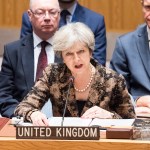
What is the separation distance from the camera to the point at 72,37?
2.88 m

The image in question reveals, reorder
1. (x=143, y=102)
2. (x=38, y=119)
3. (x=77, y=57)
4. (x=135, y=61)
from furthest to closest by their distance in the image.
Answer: (x=135, y=61), (x=143, y=102), (x=77, y=57), (x=38, y=119)

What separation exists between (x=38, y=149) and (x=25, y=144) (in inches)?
2.4

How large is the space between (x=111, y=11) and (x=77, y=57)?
2662mm

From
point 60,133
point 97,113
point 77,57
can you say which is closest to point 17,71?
point 77,57

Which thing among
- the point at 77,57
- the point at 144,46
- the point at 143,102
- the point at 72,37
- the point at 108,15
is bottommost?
the point at 143,102

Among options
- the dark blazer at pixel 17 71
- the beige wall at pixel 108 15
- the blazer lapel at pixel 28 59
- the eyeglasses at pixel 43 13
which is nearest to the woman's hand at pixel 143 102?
the dark blazer at pixel 17 71

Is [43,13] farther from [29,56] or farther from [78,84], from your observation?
[78,84]

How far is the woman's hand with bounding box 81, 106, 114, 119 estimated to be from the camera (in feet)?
9.10

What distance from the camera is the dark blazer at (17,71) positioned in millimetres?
3670

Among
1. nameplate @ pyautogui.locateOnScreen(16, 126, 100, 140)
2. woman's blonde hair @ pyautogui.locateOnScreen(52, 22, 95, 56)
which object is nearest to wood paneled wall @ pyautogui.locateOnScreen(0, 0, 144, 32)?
woman's blonde hair @ pyautogui.locateOnScreen(52, 22, 95, 56)

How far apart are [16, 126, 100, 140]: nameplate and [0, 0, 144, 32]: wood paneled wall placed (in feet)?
10.9

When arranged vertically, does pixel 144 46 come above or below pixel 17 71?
above

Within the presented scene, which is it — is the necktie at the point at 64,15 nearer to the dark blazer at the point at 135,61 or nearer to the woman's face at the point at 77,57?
the dark blazer at the point at 135,61

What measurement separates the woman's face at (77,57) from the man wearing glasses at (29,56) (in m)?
0.73
